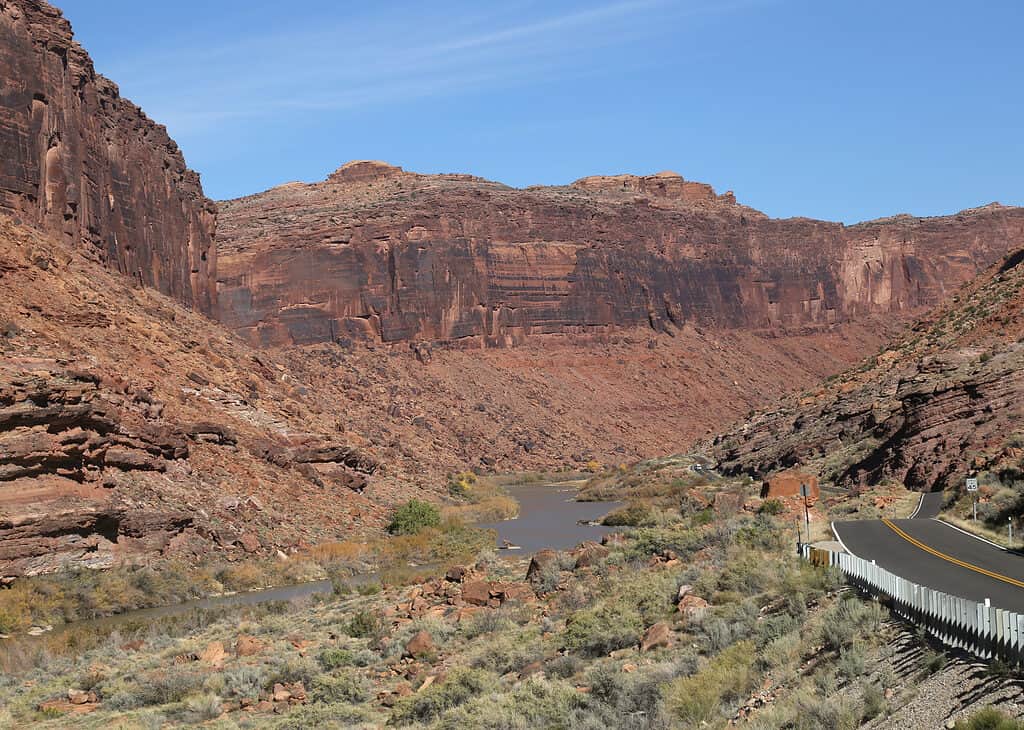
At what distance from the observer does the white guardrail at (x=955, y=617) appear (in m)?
11.6

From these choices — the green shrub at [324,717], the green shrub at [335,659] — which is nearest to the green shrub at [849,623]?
the green shrub at [324,717]

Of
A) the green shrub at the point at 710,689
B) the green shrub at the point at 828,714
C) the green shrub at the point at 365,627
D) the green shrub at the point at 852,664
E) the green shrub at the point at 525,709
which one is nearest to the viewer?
the green shrub at the point at 828,714

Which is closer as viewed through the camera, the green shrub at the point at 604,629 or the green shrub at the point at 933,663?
the green shrub at the point at 933,663

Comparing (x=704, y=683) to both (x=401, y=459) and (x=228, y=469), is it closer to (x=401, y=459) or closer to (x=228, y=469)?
(x=228, y=469)

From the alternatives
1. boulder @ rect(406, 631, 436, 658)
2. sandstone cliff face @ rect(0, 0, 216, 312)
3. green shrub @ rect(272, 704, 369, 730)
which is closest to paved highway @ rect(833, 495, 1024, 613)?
boulder @ rect(406, 631, 436, 658)

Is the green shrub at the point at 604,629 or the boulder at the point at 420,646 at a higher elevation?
the green shrub at the point at 604,629

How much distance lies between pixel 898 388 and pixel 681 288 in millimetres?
81628

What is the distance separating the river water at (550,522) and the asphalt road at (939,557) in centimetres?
1639

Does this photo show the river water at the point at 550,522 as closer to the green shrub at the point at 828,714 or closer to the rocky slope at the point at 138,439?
the rocky slope at the point at 138,439

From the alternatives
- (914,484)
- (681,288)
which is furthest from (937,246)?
(914,484)

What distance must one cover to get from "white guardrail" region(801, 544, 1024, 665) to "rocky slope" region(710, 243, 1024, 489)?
16.3m

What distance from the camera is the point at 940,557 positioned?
68.2 ft

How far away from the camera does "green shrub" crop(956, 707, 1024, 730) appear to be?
10266 mm

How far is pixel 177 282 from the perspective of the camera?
68.7 m
